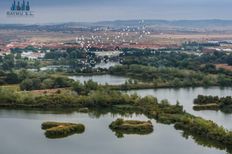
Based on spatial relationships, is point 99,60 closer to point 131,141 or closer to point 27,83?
point 27,83

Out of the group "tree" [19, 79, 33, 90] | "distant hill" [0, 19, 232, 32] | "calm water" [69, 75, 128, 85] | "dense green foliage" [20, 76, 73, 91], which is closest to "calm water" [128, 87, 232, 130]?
"calm water" [69, 75, 128, 85]

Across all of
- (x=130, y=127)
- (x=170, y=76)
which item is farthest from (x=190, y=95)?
(x=130, y=127)

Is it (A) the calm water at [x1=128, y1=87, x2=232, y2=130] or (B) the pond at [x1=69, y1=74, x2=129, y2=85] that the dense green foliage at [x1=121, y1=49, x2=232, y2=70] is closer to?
(B) the pond at [x1=69, y1=74, x2=129, y2=85]

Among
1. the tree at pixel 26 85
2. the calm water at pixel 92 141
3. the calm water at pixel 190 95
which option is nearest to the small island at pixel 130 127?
the calm water at pixel 92 141

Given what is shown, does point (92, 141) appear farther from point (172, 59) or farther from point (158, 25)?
point (158, 25)

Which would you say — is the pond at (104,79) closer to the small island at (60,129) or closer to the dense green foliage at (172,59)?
the dense green foliage at (172,59)
